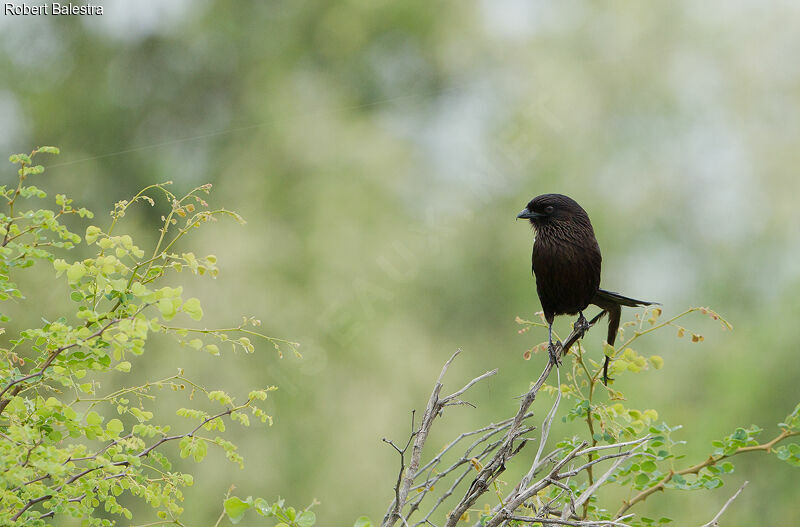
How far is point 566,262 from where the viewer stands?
1.61 meters

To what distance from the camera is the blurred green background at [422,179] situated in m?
4.48

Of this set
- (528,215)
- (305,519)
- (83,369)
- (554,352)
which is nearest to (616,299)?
(554,352)

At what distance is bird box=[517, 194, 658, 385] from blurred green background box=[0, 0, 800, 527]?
274 cm

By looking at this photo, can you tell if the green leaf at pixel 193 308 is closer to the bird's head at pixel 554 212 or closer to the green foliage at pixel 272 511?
the green foliage at pixel 272 511

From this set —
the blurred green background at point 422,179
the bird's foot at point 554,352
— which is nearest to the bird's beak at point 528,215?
the bird's foot at point 554,352

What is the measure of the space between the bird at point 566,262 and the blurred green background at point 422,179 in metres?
2.74

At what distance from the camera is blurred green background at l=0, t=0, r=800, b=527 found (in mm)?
4480

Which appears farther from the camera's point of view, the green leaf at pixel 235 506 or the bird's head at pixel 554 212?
the bird's head at pixel 554 212

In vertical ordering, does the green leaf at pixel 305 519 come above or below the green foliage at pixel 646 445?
below

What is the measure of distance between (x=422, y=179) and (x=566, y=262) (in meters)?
3.38

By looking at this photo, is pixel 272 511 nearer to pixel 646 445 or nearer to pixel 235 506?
pixel 235 506

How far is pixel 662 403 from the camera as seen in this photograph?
4746 mm

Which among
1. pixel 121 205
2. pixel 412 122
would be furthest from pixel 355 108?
pixel 121 205

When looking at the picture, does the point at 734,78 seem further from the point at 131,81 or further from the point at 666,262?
the point at 131,81
